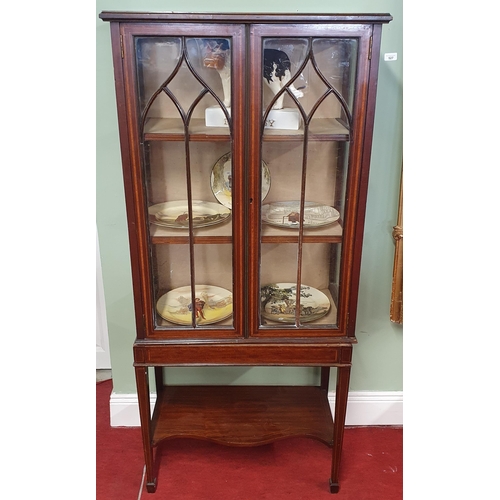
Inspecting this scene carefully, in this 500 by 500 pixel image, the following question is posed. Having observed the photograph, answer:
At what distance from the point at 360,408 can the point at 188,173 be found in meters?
1.22

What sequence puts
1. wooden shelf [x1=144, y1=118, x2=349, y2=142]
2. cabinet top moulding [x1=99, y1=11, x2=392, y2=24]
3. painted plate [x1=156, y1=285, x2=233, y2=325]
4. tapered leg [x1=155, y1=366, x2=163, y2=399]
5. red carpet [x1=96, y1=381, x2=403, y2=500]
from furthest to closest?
tapered leg [x1=155, y1=366, x2=163, y2=399], red carpet [x1=96, y1=381, x2=403, y2=500], painted plate [x1=156, y1=285, x2=233, y2=325], wooden shelf [x1=144, y1=118, x2=349, y2=142], cabinet top moulding [x1=99, y1=11, x2=392, y2=24]

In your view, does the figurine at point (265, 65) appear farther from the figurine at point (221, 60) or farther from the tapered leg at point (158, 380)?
the tapered leg at point (158, 380)

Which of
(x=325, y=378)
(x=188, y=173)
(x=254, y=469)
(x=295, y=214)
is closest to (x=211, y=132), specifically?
(x=188, y=173)

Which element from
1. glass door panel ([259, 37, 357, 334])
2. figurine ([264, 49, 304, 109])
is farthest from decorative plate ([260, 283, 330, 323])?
figurine ([264, 49, 304, 109])

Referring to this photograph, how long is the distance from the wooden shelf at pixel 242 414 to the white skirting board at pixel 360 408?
149 millimetres

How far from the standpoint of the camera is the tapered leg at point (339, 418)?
1583 mm

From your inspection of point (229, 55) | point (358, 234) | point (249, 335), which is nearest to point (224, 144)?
point (229, 55)

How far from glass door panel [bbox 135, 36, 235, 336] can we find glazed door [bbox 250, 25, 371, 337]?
0.10m

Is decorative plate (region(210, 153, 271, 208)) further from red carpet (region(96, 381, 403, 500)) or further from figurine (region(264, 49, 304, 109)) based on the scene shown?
red carpet (region(96, 381, 403, 500))

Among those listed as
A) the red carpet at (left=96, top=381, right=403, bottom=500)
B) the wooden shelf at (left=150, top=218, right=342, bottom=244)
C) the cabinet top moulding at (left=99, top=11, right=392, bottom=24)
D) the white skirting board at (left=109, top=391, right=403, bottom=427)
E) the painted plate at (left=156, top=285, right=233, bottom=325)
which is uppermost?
the cabinet top moulding at (left=99, top=11, right=392, bottom=24)

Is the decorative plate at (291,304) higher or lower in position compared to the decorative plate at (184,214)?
lower

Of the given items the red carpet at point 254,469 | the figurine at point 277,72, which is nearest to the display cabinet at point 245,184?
the figurine at point 277,72

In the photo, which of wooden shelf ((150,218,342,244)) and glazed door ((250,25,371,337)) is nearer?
glazed door ((250,25,371,337))

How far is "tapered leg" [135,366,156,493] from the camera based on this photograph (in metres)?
1.58
